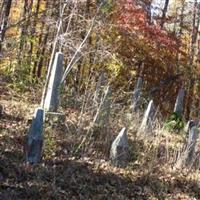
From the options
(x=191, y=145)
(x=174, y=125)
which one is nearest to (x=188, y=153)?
(x=191, y=145)

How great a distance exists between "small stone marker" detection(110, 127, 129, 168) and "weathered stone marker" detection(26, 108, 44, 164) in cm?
125

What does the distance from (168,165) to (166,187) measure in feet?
2.85

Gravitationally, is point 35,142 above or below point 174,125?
below

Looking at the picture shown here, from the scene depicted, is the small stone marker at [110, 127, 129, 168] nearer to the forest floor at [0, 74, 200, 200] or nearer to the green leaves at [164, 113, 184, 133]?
the forest floor at [0, 74, 200, 200]

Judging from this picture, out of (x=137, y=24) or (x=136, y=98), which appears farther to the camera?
(x=137, y=24)

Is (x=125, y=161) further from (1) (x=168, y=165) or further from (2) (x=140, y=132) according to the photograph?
(2) (x=140, y=132)

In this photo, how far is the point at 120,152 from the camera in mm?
7906

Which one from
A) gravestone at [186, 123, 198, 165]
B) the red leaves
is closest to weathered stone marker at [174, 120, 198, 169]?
gravestone at [186, 123, 198, 165]

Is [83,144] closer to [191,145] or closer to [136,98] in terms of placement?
[191,145]

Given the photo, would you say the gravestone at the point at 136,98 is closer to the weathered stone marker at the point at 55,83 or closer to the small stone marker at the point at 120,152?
the weathered stone marker at the point at 55,83

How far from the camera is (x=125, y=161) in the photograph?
7.98 metres

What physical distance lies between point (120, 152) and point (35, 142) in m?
1.45

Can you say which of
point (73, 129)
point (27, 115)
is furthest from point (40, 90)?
point (73, 129)

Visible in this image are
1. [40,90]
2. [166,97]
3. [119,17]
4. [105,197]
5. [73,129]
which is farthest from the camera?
[166,97]
